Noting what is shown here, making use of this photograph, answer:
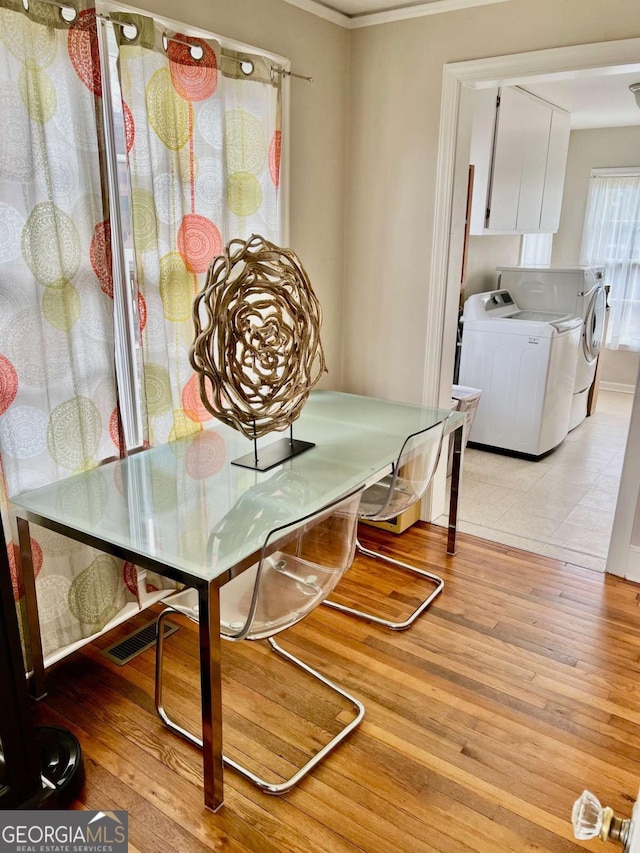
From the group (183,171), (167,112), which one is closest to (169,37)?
(167,112)

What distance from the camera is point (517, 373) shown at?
4.19 m

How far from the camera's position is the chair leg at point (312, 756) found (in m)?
1.75

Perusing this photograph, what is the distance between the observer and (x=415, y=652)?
91.6 inches

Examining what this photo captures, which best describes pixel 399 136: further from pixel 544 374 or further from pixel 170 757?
pixel 170 757

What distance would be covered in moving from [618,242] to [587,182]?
24.3 inches

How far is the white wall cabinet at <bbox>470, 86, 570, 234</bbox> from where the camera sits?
365 centimetres

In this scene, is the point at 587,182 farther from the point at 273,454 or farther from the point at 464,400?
the point at 273,454

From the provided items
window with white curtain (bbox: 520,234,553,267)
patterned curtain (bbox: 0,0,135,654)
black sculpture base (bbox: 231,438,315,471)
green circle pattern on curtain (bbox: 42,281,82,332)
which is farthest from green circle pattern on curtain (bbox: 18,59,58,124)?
window with white curtain (bbox: 520,234,553,267)

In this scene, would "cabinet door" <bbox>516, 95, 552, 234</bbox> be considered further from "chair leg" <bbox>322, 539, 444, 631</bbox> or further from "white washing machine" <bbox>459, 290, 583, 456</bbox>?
"chair leg" <bbox>322, 539, 444, 631</bbox>

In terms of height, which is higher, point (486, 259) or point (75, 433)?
point (486, 259)

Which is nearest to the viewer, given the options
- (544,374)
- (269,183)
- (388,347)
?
(269,183)

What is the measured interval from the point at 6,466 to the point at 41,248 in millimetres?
639

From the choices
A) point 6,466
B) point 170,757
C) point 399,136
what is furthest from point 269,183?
point 170,757

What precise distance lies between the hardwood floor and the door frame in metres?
0.73
